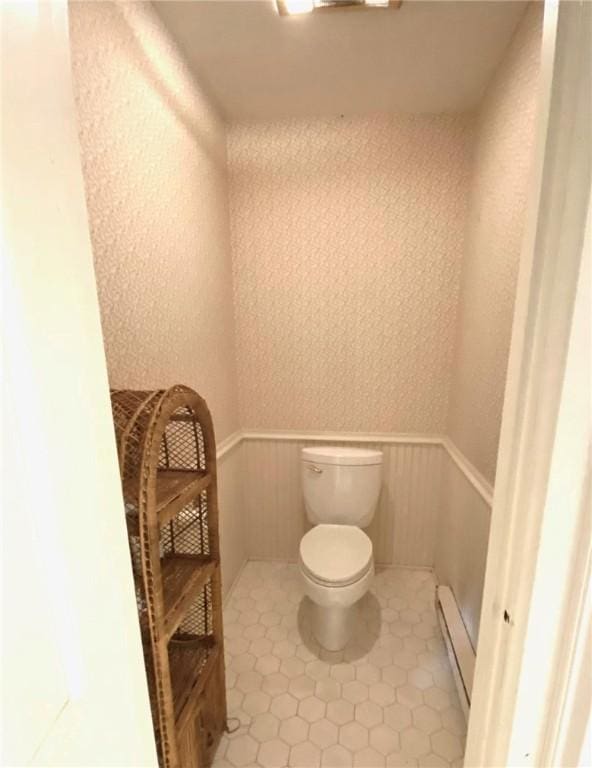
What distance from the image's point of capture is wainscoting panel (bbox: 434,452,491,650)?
4.60ft

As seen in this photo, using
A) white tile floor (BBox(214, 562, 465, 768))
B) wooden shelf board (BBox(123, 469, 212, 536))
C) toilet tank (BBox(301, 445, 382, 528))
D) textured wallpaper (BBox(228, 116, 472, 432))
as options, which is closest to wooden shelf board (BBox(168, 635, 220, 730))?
white tile floor (BBox(214, 562, 465, 768))

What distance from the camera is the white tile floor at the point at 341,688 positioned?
4.03ft

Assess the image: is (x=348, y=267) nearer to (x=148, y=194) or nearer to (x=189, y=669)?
(x=148, y=194)

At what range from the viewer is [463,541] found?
1.62 meters

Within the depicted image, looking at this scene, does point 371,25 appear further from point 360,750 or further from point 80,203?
point 360,750

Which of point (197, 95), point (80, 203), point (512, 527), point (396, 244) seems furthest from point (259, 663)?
point (197, 95)

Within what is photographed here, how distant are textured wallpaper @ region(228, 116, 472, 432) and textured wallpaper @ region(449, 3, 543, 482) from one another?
0.14 metres

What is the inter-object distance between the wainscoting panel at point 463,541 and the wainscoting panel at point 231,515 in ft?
3.54

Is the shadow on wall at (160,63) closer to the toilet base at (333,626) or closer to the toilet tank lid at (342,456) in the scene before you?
the toilet tank lid at (342,456)

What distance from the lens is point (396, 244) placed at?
1840 mm

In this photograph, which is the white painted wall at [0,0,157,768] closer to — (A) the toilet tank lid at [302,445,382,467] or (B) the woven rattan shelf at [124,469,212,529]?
(B) the woven rattan shelf at [124,469,212,529]

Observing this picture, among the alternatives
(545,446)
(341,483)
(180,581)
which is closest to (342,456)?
(341,483)

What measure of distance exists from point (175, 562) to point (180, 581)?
0.10 meters

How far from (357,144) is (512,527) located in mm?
1812
